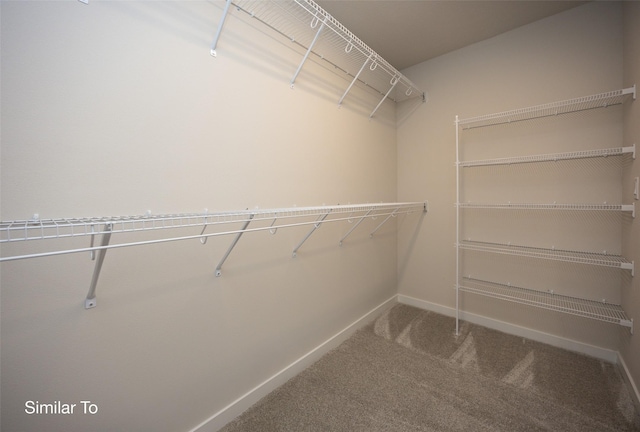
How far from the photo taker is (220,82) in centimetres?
138

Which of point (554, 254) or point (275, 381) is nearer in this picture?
point (275, 381)

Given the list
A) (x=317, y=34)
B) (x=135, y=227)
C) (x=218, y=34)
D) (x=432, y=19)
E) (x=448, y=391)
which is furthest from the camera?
(x=432, y=19)

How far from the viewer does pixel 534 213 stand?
2.16m

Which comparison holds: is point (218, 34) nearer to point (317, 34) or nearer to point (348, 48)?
point (317, 34)

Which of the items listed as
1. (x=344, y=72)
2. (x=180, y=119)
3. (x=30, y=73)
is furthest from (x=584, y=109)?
(x=30, y=73)

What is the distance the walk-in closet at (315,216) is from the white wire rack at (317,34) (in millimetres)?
17

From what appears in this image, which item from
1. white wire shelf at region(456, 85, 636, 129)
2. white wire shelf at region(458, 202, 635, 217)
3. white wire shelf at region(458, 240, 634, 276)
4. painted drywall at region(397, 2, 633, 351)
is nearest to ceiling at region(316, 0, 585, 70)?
painted drywall at region(397, 2, 633, 351)

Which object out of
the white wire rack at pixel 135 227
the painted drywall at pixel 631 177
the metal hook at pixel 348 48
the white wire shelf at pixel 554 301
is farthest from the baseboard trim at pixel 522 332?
the metal hook at pixel 348 48

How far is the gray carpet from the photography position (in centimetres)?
142

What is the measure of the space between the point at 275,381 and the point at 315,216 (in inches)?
42.9

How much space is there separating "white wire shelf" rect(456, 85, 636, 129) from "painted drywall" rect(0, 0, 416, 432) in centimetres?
143

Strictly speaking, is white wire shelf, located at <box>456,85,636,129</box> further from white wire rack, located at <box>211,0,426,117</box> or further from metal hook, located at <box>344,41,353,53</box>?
metal hook, located at <box>344,41,353,53</box>

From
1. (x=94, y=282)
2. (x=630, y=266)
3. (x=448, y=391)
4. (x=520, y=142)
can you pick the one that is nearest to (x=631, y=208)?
(x=630, y=266)

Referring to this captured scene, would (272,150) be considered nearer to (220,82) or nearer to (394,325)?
(220,82)
